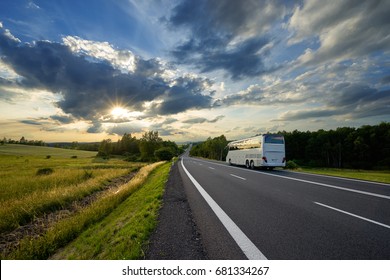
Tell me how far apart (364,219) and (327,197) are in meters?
2.94

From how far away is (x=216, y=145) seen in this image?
317 ft

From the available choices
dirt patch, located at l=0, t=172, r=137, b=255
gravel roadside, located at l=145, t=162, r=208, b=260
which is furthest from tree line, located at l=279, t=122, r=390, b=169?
dirt patch, located at l=0, t=172, r=137, b=255

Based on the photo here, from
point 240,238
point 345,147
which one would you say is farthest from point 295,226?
point 345,147

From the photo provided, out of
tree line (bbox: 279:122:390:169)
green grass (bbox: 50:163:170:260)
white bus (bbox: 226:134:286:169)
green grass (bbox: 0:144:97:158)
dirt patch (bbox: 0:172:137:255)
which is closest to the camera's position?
green grass (bbox: 50:163:170:260)

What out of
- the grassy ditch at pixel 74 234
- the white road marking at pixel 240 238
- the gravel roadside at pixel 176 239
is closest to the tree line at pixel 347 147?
the white road marking at pixel 240 238

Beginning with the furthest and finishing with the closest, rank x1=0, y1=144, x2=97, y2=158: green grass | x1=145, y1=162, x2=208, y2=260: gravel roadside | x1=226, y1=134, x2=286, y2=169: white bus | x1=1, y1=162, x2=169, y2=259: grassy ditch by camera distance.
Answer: x1=0, y1=144, x2=97, y2=158: green grass → x1=226, y1=134, x2=286, y2=169: white bus → x1=1, y1=162, x2=169, y2=259: grassy ditch → x1=145, y1=162, x2=208, y2=260: gravel roadside

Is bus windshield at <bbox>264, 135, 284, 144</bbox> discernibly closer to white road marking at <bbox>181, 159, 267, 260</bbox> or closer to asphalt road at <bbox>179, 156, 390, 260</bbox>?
asphalt road at <bbox>179, 156, 390, 260</bbox>

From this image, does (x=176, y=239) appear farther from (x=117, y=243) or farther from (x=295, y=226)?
(x=295, y=226)

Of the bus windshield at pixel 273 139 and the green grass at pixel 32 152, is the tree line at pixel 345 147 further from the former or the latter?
the green grass at pixel 32 152

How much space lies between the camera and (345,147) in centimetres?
6981

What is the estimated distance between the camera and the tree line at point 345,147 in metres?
63.4

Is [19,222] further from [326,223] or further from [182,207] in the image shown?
[326,223]

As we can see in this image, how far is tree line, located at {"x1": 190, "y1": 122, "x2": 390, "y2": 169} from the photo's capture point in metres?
63.4
